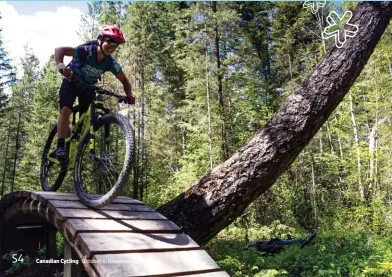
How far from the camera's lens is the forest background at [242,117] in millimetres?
11008

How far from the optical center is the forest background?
1101 centimetres

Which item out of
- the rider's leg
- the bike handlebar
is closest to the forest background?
the rider's leg

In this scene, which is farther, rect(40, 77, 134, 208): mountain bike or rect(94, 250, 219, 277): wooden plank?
rect(40, 77, 134, 208): mountain bike

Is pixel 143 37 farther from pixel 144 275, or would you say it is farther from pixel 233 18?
pixel 144 275

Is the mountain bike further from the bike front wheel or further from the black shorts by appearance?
the black shorts

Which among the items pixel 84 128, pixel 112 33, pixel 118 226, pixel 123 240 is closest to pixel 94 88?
pixel 84 128

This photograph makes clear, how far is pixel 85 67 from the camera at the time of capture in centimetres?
373

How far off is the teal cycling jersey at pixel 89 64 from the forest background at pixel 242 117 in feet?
15.8

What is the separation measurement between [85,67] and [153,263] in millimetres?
2305

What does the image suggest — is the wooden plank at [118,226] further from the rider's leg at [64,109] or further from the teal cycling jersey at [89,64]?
the teal cycling jersey at [89,64]

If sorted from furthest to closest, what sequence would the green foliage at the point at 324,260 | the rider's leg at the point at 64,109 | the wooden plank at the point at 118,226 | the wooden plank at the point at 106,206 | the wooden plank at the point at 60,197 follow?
the green foliage at the point at 324,260, the rider's leg at the point at 64,109, the wooden plank at the point at 60,197, the wooden plank at the point at 106,206, the wooden plank at the point at 118,226

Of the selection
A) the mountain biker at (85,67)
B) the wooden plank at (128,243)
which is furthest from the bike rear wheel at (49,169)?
the wooden plank at (128,243)

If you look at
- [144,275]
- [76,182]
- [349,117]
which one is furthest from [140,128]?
[144,275]

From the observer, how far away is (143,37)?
1756 cm
